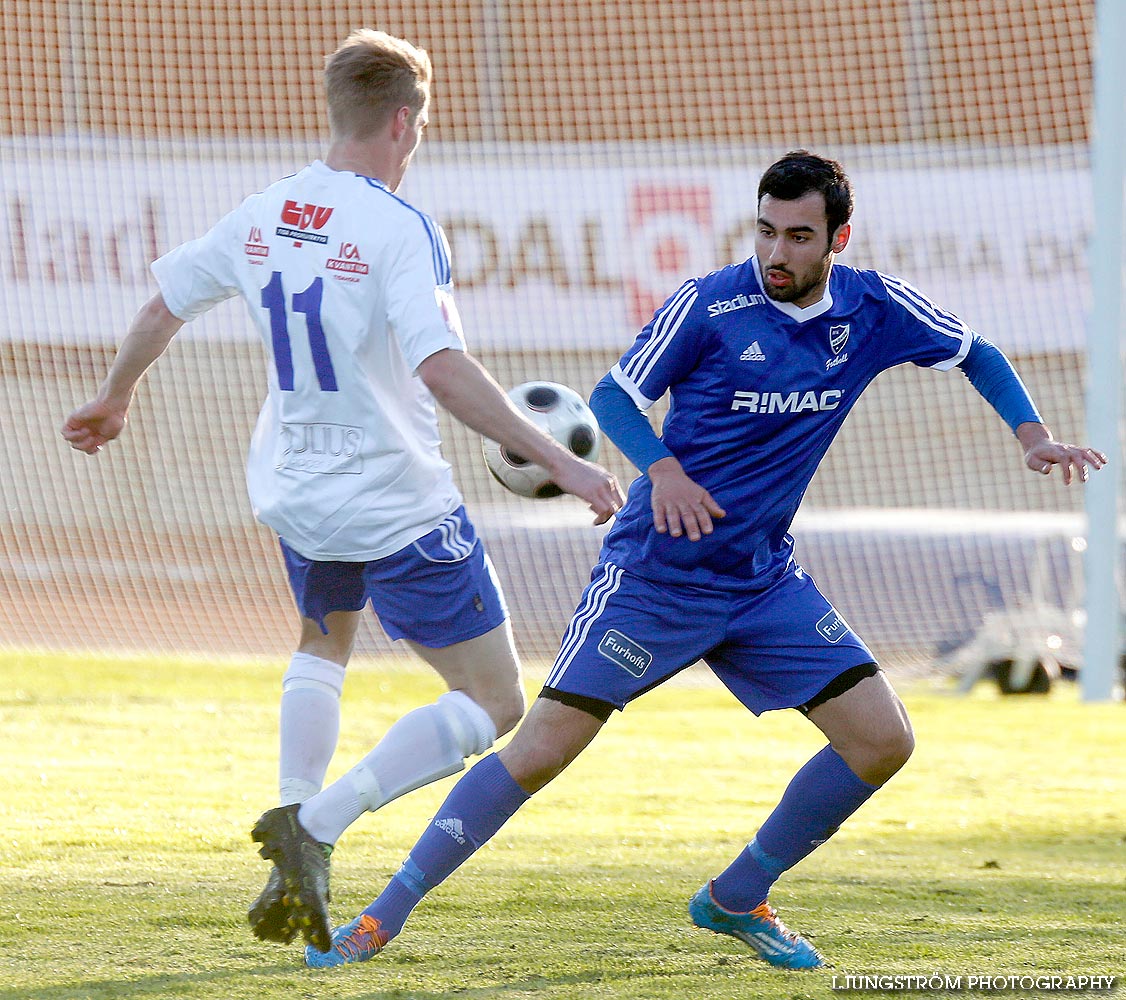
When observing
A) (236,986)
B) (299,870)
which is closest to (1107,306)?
(299,870)

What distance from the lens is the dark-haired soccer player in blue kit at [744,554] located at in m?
3.11

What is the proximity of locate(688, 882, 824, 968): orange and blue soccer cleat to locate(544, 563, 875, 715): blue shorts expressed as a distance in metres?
0.47

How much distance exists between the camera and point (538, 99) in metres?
16.9

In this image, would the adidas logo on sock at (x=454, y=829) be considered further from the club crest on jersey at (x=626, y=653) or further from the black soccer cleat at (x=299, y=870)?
the club crest on jersey at (x=626, y=653)

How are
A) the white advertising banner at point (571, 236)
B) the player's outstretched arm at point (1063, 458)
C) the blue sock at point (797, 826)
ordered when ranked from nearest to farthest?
the player's outstretched arm at point (1063, 458), the blue sock at point (797, 826), the white advertising banner at point (571, 236)

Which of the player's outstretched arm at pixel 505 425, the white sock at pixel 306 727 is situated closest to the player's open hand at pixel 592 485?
the player's outstretched arm at pixel 505 425

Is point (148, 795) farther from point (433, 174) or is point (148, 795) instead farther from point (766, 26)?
point (766, 26)

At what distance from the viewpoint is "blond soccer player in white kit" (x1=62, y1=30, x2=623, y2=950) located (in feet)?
9.85

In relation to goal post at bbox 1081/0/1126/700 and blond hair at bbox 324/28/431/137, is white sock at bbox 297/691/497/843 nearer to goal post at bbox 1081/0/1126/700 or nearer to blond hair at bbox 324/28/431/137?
blond hair at bbox 324/28/431/137

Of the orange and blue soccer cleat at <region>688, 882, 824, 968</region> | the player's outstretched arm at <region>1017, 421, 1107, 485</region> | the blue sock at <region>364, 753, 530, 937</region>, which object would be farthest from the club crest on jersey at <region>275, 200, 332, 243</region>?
the orange and blue soccer cleat at <region>688, 882, 824, 968</region>

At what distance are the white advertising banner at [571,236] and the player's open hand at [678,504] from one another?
7.49 meters

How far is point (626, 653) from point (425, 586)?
1.45 ft

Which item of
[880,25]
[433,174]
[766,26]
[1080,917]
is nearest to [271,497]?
[1080,917]

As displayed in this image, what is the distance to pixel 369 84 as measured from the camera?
10.2 feet
